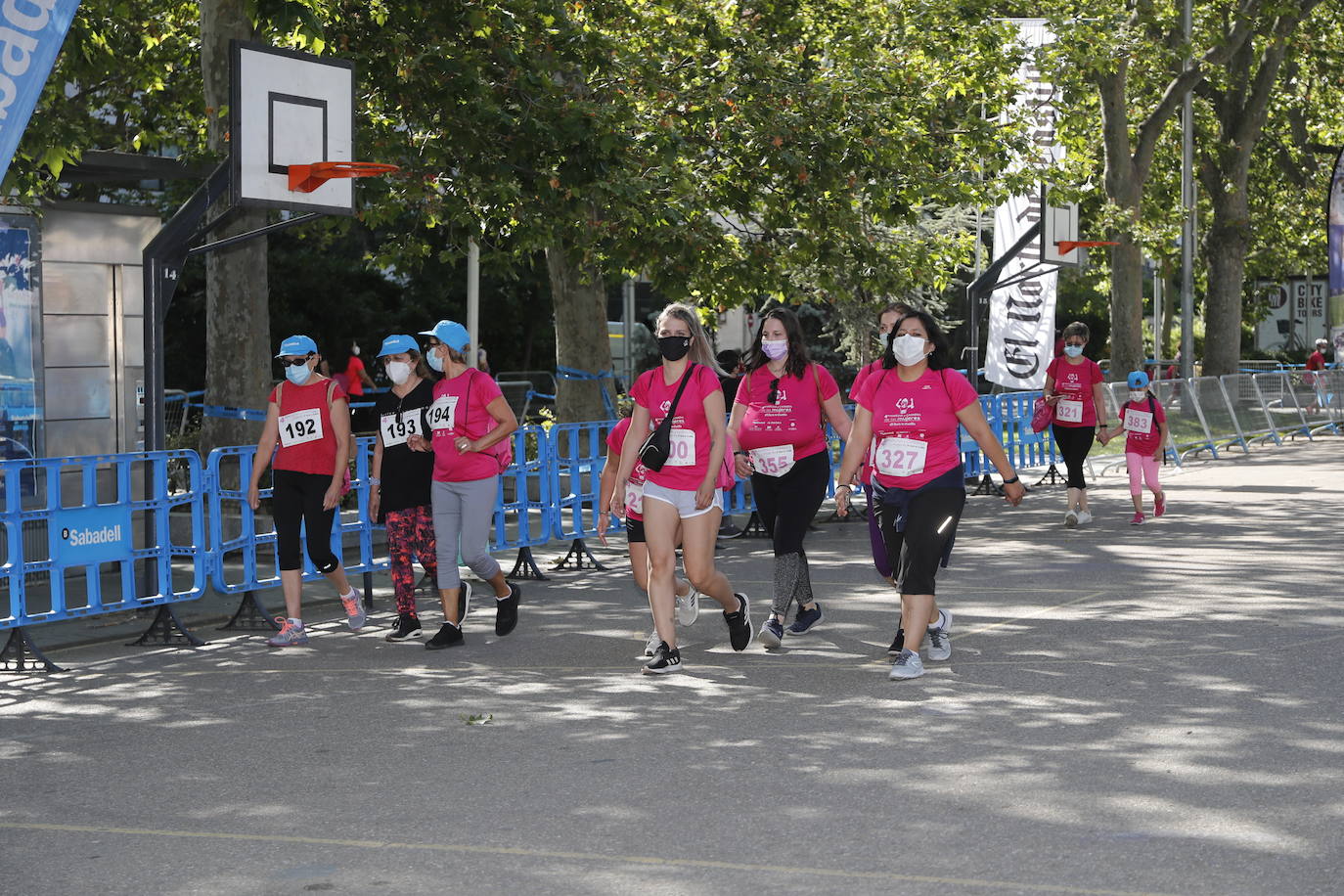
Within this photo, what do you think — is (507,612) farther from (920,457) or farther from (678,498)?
(920,457)

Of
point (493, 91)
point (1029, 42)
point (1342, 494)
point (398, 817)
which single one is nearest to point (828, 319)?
point (1029, 42)

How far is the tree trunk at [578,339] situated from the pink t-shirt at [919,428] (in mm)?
11544

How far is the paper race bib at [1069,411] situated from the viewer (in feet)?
52.3

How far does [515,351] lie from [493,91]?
Result: 24.9 m

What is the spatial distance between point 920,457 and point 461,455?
2.67 metres

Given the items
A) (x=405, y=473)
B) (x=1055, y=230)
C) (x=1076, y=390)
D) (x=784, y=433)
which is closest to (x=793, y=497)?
(x=784, y=433)

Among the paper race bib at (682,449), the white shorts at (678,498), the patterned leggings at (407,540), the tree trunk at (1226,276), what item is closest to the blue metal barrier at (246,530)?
the patterned leggings at (407,540)

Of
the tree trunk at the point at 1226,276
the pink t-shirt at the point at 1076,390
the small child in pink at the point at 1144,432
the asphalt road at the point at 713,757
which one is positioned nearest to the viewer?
the asphalt road at the point at 713,757

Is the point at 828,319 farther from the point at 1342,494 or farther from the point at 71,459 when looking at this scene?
the point at 71,459

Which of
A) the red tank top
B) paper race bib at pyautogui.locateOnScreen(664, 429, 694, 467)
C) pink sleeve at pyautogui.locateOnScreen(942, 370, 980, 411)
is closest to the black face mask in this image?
paper race bib at pyautogui.locateOnScreen(664, 429, 694, 467)

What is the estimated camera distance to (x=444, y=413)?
9797 millimetres

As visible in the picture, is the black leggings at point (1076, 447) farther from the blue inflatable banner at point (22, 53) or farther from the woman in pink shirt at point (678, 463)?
the blue inflatable banner at point (22, 53)

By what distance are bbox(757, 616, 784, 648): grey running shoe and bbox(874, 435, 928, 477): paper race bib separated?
1277 millimetres

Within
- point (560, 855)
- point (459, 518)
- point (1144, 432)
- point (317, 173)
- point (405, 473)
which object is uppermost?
point (317, 173)
